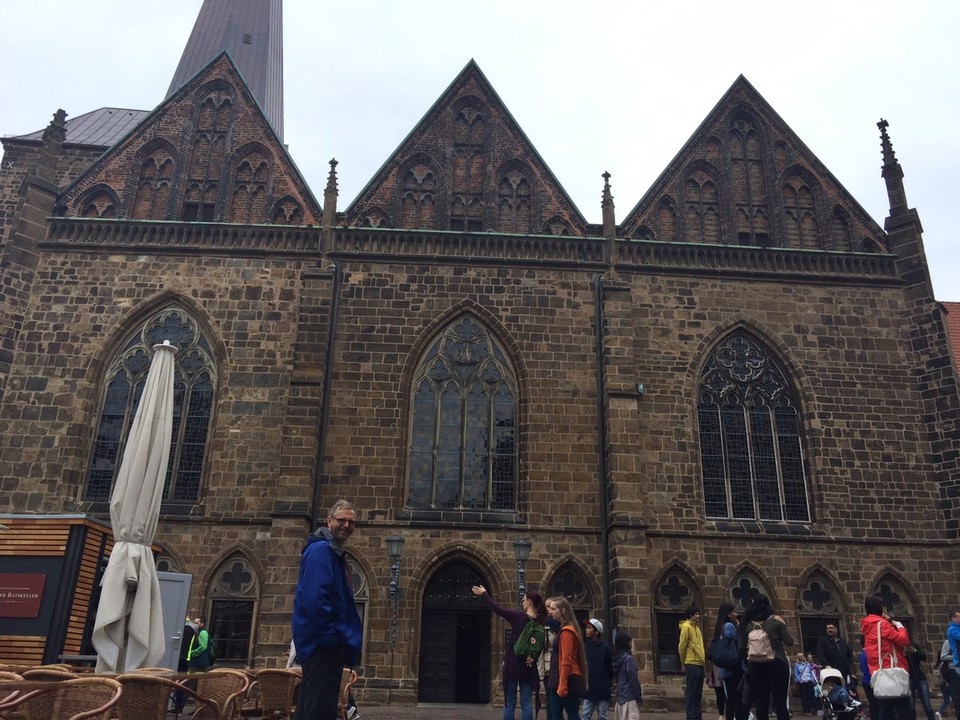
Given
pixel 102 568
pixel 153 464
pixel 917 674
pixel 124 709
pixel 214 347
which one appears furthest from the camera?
pixel 214 347

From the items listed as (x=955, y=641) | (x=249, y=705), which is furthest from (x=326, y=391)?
(x=955, y=641)

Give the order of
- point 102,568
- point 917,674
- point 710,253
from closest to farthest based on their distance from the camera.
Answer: point 102,568 < point 917,674 < point 710,253

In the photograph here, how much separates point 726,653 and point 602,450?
358 inches

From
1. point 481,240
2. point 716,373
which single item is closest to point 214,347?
point 481,240

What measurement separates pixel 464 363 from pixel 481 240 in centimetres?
337

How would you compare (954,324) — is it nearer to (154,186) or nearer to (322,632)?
(154,186)

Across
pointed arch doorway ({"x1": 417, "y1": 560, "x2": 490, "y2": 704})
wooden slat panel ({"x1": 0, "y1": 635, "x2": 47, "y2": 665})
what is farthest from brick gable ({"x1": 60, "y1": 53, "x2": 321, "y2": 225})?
wooden slat panel ({"x1": 0, "y1": 635, "x2": 47, "y2": 665})

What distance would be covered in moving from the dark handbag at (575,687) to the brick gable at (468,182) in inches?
591

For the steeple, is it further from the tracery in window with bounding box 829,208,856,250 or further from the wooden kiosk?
the wooden kiosk

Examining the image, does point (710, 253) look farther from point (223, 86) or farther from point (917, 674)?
point (223, 86)

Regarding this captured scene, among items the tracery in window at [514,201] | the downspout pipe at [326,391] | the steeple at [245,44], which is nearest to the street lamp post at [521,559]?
the downspout pipe at [326,391]

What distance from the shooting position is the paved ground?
1387 centimetres

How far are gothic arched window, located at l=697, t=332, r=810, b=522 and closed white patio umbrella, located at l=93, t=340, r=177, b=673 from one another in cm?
1305

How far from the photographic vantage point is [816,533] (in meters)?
18.6
